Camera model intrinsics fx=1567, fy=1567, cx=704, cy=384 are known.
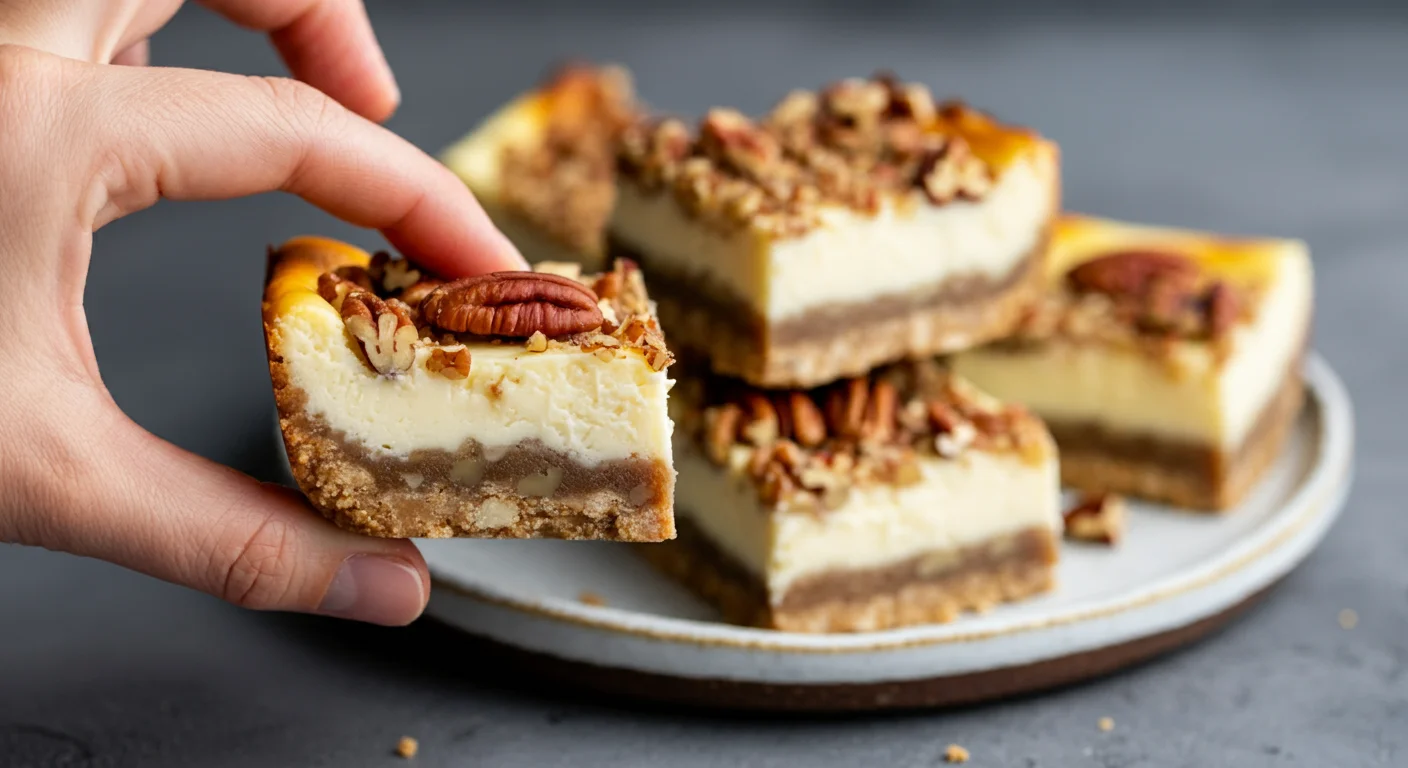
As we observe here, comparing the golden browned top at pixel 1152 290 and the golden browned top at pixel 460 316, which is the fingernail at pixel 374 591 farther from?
the golden browned top at pixel 1152 290

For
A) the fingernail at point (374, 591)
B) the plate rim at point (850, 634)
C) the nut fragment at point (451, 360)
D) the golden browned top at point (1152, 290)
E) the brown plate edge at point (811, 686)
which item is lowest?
the brown plate edge at point (811, 686)

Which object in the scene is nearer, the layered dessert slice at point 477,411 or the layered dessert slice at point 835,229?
the layered dessert slice at point 477,411

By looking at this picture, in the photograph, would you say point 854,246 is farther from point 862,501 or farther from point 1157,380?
point 1157,380

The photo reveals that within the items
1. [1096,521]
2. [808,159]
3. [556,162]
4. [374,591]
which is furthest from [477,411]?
[556,162]

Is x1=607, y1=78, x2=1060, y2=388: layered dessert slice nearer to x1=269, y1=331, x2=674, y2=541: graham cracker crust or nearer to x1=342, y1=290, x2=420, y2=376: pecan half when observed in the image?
x1=269, y1=331, x2=674, y2=541: graham cracker crust

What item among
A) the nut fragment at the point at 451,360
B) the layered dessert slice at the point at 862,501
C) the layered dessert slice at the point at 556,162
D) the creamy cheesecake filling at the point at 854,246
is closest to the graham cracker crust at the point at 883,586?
the layered dessert slice at the point at 862,501

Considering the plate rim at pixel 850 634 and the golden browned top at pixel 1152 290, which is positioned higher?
the golden browned top at pixel 1152 290

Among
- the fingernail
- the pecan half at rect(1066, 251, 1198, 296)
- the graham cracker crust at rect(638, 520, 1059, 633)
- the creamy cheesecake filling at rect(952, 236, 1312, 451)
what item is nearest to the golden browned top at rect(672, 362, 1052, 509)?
the graham cracker crust at rect(638, 520, 1059, 633)
